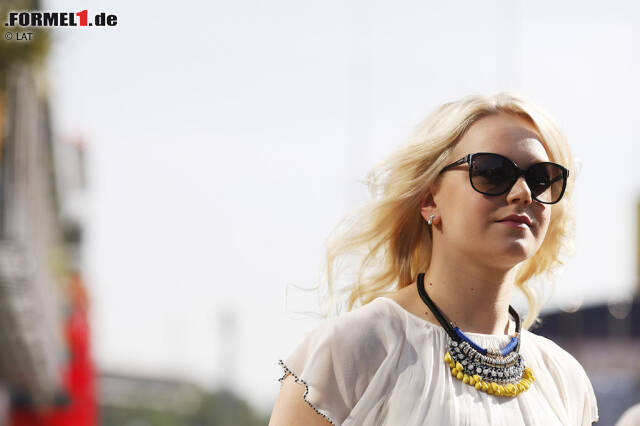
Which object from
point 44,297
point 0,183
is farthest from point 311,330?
point 44,297

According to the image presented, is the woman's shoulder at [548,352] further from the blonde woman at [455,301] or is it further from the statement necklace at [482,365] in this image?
the statement necklace at [482,365]

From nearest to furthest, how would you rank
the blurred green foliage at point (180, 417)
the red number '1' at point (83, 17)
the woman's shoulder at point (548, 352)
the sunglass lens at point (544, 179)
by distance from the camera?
the sunglass lens at point (544, 179) < the woman's shoulder at point (548, 352) < the red number '1' at point (83, 17) < the blurred green foliage at point (180, 417)

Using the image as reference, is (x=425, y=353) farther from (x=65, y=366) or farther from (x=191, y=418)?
(x=191, y=418)

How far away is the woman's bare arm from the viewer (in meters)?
2.63

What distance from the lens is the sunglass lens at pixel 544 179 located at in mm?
2730

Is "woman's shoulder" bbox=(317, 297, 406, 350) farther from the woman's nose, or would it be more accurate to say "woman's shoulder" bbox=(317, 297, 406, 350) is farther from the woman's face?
the woman's nose

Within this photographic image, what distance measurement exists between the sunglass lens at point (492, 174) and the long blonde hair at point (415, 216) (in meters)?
0.14

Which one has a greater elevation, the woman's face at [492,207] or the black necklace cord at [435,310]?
the woman's face at [492,207]

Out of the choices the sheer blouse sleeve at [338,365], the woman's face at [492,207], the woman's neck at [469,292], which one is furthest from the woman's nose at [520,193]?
the sheer blouse sleeve at [338,365]

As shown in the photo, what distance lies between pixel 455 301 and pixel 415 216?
307 millimetres

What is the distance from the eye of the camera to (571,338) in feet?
65.8

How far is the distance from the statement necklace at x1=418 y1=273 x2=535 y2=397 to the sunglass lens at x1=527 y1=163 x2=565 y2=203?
426mm

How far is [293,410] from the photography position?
266cm

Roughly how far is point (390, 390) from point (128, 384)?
9335 cm
